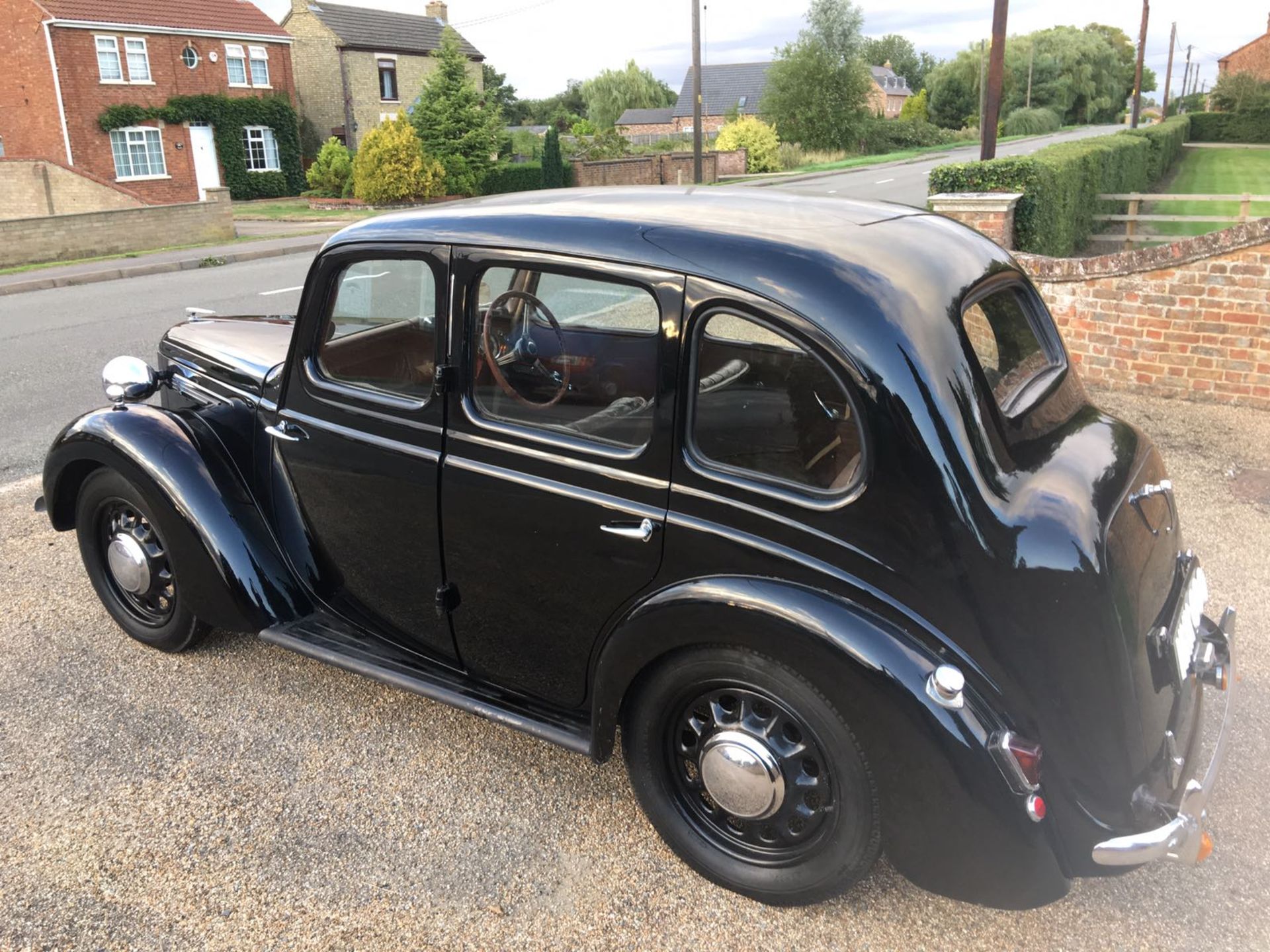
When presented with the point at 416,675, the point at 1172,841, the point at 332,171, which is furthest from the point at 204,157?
the point at 1172,841

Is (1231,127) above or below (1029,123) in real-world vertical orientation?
below

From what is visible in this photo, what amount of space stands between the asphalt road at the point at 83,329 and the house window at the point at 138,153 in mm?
21067

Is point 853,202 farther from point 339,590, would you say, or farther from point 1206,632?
point 339,590

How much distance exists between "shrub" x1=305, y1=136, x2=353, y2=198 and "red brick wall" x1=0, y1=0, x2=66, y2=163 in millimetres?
8030

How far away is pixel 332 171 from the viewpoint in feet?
104

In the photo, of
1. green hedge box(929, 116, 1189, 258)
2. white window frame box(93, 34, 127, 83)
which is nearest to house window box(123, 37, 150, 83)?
white window frame box(93, 34, 127, 83)

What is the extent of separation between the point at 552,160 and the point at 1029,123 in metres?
48.6

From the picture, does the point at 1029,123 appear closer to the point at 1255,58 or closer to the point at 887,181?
the point at 1255,58

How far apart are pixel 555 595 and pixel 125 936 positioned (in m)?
1.45

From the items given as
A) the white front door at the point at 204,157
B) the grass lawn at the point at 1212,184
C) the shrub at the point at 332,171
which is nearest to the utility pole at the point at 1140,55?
the grass lawn at the point at 1212,184

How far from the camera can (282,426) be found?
3.48 meters

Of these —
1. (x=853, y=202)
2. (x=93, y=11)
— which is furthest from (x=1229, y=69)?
(x=853, y=202)

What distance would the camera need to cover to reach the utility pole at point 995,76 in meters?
11.3

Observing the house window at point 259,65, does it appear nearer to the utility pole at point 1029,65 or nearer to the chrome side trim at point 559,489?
the chrome side trim at point 559,489
